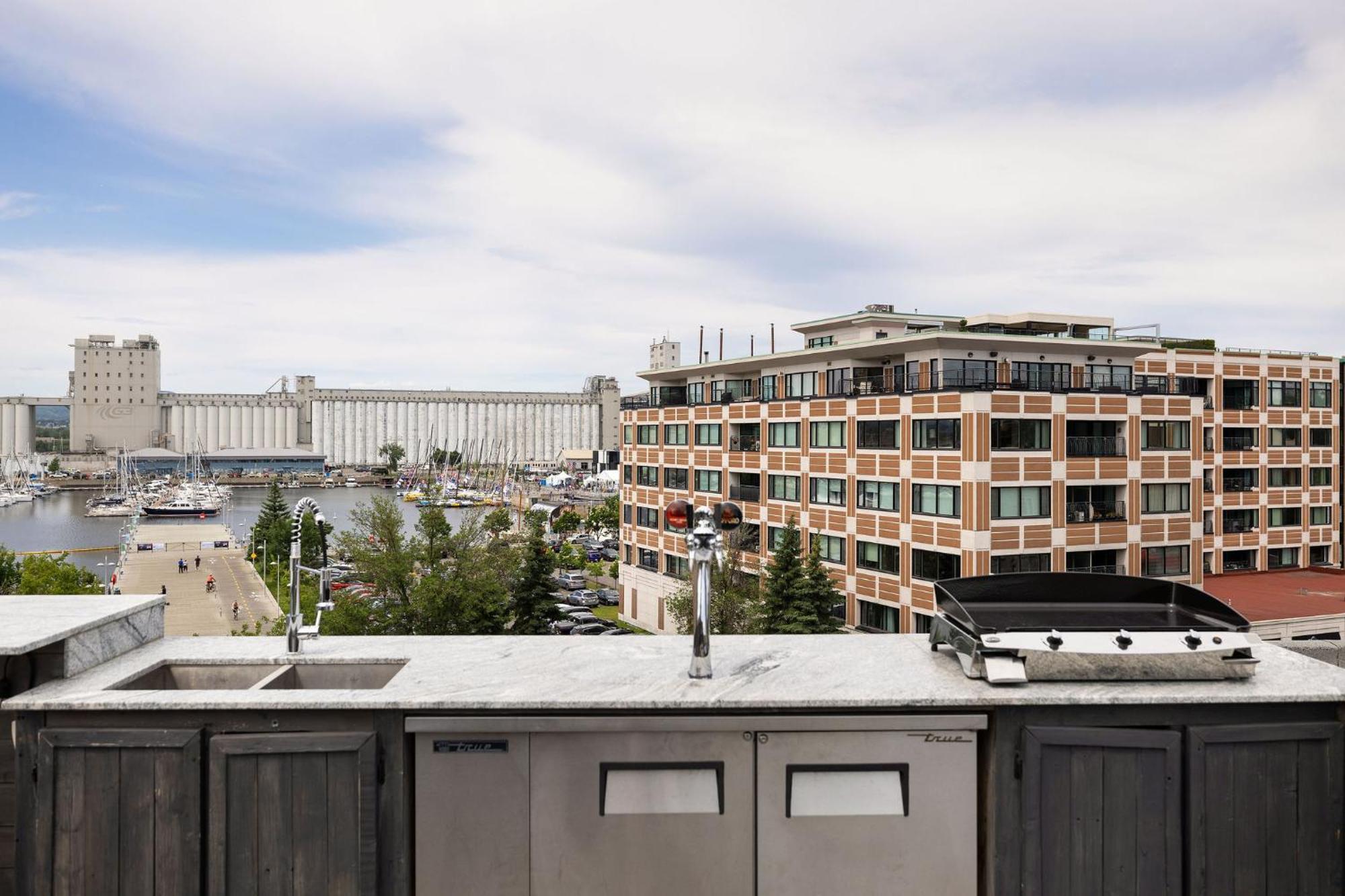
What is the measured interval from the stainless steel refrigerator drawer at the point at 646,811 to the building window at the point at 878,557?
29070mm

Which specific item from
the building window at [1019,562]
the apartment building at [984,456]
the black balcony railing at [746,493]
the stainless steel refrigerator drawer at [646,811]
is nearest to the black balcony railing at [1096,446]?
the apartment building at [984,456]

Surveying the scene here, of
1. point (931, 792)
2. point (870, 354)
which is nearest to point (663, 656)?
point (931, 792)

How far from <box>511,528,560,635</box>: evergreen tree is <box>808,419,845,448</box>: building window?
1313cm

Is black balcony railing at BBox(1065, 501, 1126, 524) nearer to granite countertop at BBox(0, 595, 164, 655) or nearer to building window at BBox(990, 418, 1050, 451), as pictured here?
building window at BBox(990, 418, 1050, 451)

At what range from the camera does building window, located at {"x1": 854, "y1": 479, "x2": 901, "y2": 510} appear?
32500 mm

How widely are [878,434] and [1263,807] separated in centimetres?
2937

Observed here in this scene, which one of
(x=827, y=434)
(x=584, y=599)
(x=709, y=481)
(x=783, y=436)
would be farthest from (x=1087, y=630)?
(x=584, y=599)

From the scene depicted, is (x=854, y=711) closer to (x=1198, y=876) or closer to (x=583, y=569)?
(x=1198, y=876)

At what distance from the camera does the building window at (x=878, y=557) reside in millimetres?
32500

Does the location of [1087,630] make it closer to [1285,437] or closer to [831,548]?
[831,548]

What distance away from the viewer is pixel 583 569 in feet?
236

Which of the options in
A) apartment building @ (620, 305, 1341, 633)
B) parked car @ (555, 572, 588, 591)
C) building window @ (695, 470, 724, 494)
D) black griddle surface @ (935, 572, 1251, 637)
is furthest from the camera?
parked car @ (555, 572, 588, 591)

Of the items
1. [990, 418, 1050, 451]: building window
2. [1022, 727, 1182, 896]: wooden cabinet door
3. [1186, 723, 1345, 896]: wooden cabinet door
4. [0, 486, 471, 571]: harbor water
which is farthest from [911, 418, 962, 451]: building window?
[0, 486, 471, 571]: harbor water

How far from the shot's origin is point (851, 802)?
4.33 metres
